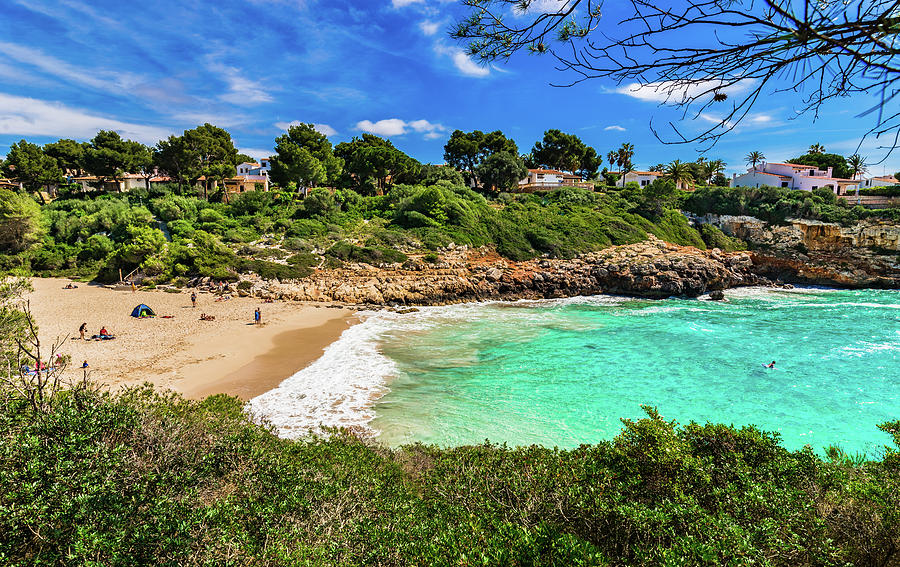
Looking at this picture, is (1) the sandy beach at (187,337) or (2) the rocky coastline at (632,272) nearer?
(1) the sandy beach at (187,337)

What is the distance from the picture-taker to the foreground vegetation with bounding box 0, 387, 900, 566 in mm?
3684

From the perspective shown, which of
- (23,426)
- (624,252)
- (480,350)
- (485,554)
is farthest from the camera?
(624,252)

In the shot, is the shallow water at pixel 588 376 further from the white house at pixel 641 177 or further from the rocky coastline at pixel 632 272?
the white house at pixel 641 177

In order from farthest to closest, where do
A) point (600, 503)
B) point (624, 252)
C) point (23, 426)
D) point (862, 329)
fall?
point (624, 252)
point (862, 329)
point (23, 426)
point (600, 503)

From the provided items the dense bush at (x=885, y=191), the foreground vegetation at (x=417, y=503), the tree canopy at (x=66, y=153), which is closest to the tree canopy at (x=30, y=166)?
the tree canopy at (x=66, y=153)

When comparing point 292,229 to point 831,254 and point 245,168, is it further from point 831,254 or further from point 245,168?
point 831,254

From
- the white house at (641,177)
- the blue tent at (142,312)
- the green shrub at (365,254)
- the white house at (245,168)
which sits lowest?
the blue tent at (142,312)

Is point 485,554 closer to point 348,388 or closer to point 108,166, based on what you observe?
point 348,388

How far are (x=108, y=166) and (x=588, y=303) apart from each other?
5088 centimetres

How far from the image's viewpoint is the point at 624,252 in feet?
117

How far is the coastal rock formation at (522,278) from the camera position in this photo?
86.9 ft

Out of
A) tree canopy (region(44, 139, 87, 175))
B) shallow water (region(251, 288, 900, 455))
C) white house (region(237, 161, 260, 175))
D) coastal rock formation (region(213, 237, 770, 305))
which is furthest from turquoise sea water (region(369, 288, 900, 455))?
white house (region(237, 161, 260, 175))

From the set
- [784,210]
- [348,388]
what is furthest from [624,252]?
[348,388]

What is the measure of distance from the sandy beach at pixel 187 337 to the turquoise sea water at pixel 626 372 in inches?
163
